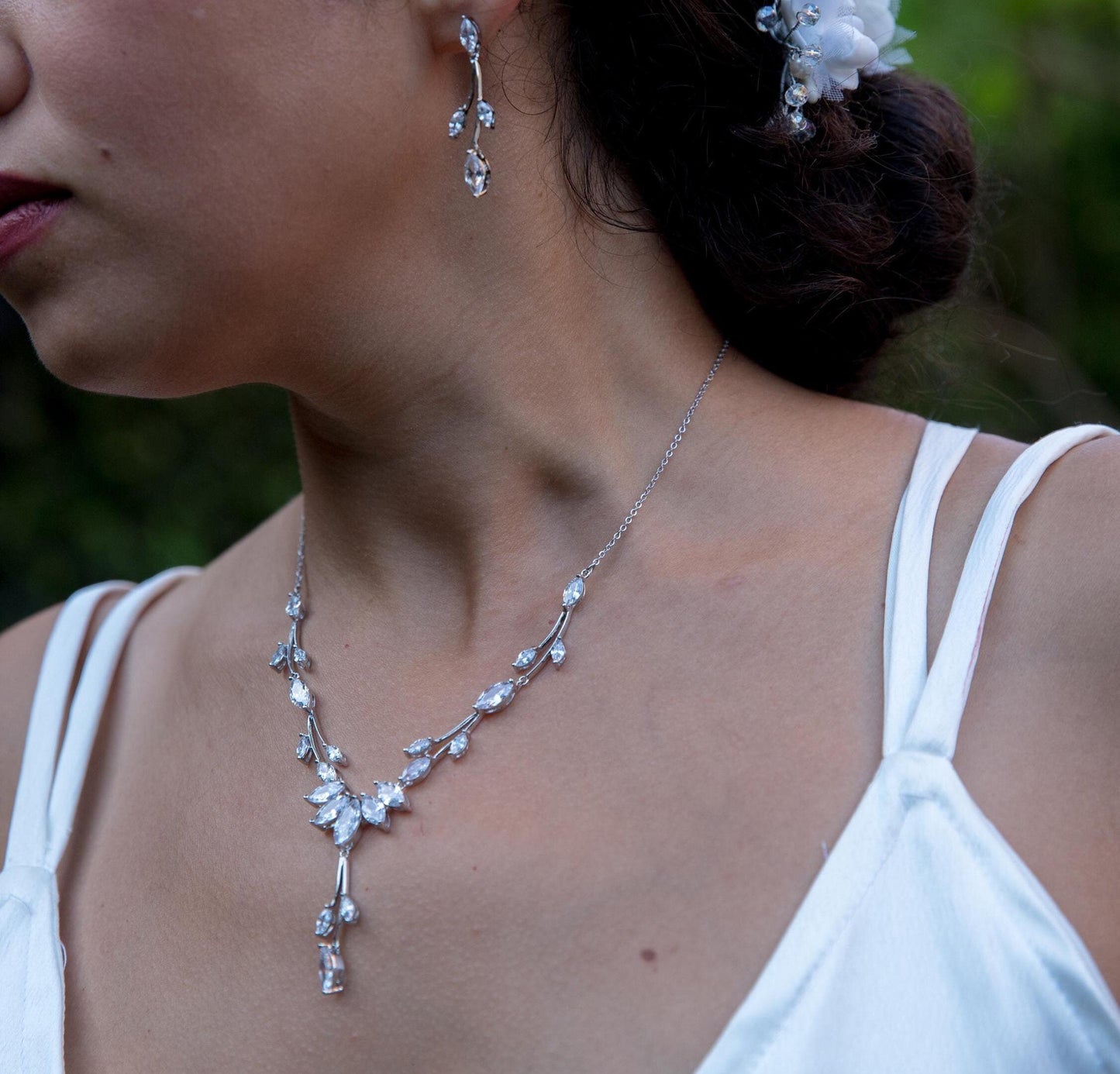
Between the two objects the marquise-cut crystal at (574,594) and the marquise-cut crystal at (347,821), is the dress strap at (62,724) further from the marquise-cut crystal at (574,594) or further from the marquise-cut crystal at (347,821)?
the marquise-cut crystal at (574,594)

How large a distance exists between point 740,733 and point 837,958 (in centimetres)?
25

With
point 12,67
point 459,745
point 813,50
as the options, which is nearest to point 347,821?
point 459,745

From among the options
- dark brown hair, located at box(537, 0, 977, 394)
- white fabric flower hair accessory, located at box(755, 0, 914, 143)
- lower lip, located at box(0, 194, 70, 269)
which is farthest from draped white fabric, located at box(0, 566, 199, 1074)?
white fabric flower hair accessory, located at box(755, 0, 914, 143)

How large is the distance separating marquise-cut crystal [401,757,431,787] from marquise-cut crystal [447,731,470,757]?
3cm

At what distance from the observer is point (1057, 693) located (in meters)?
1.26

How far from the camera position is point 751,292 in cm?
167

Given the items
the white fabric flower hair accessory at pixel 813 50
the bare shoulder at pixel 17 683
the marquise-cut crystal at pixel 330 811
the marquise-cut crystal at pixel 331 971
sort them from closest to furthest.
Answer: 1. the marquise-cut crystal at pixel 331 971
2. the marquise-cut crystal at pixel 330 811
3. the white fabric flower hair accessory at pixel 813 50
4. the bare shoulder at pixel 17 683

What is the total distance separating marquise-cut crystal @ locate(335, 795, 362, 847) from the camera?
1467 mm

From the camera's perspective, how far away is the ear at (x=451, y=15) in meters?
1.40

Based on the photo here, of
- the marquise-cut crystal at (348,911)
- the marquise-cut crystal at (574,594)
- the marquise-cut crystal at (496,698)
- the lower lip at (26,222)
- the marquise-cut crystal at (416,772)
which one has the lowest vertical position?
the marquise-cut crystal at (348,911)

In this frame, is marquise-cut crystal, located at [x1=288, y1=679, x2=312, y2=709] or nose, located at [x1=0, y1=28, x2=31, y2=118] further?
marquise-cut crystal, located at [x1=288, y1=679, x2=312, y2=709]

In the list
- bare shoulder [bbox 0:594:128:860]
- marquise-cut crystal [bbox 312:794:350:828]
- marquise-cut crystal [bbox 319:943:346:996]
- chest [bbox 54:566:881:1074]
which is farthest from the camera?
bare shoulder [bbox 0:594:128:860]

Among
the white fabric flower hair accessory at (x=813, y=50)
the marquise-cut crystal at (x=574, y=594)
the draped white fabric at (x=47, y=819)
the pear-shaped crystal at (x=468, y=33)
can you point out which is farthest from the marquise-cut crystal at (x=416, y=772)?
the white fabric flower hair accessory at (x=813, y=50)

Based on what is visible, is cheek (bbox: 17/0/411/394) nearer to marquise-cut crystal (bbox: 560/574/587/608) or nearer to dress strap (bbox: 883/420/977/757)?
marquise-cut crystal (bbox: 560/574/587/608)
